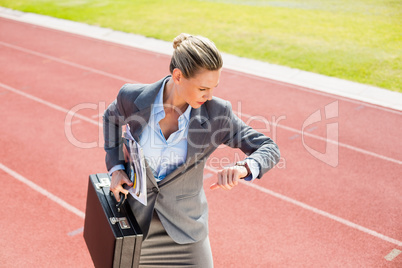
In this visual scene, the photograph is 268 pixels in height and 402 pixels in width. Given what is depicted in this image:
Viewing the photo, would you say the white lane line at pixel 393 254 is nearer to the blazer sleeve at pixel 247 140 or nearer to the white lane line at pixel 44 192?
the blazer sleeve at pixel 247 140

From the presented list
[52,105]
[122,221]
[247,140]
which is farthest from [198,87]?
[52,105]

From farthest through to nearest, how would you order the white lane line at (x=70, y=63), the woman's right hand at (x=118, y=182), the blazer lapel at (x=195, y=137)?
the white lane line at (x=70, y=63) → the woman's right hand at (x=118, y=182) → the blazer lapel at (x=195, y=137)

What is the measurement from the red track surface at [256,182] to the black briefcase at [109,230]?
6.43ft

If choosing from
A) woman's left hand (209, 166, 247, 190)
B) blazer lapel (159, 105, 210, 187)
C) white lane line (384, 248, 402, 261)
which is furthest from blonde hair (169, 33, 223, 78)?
white lane line (384, 248, 402, 261)

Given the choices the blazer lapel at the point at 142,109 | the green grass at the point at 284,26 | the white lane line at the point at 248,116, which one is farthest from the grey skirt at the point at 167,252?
the green grass at the point at 284,26

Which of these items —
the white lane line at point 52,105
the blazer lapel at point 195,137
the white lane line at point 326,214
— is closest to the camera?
the blazer lapel at point 195,137

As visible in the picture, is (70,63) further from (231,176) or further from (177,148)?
(231,176)

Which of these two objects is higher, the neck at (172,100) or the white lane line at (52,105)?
the neck at (172,100)

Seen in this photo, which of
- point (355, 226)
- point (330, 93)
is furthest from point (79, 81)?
point (355, 226)

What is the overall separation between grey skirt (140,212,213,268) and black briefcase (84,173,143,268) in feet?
0.68

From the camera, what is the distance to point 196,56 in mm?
2414

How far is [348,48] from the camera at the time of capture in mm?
14477

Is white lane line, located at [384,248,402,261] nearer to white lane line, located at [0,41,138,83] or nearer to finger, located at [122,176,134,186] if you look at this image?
finger, located at [122,176,134,186]

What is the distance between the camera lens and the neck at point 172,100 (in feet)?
8.96
